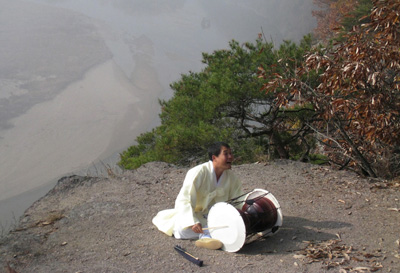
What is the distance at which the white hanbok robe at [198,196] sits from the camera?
464cm

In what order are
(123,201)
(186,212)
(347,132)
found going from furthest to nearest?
(347,132) → (123,201) → (186,212)

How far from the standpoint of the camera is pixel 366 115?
212 inches

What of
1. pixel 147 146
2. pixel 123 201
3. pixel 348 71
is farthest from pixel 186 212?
pixel 147 146

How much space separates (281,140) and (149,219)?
417 cm

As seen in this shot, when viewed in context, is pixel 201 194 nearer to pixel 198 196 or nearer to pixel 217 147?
pixel 198 196

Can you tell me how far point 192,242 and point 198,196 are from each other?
500 millimetres

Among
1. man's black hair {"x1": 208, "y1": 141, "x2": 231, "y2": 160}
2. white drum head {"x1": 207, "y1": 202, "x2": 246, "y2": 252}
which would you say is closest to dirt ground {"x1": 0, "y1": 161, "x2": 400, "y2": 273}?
white drum head {"x1": 207, "y1": 202, "x2": 246, "y2": 252}

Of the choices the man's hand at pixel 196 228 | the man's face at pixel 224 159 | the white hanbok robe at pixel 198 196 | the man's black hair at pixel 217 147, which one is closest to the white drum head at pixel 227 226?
the man's hand at pixel 196 228

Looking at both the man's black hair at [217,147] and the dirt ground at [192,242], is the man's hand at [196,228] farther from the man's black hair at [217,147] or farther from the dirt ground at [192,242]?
the man's black hair at [217,147]

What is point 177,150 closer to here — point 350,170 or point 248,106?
point 248,106

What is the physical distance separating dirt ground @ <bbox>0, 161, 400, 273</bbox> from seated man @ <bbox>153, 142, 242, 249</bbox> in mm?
134

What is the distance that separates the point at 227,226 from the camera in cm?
432

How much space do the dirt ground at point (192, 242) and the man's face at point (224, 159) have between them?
84cm

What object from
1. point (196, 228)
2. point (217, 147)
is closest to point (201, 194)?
point (196, 228)
